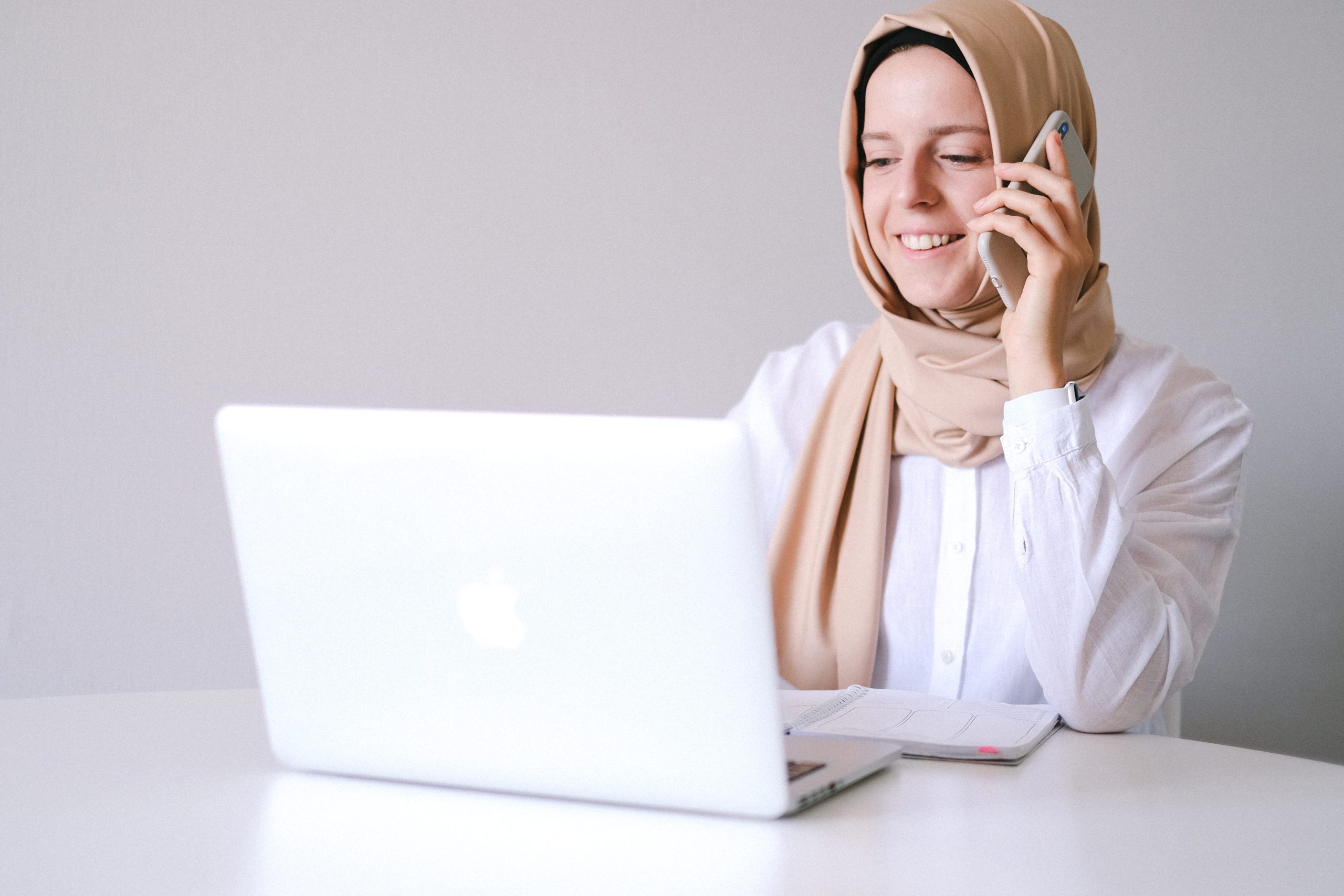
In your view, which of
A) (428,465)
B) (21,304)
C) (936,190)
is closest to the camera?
(428,465)

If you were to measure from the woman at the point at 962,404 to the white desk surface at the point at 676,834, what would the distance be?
425 millimetres

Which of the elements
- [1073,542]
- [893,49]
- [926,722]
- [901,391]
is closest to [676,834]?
[926,722]

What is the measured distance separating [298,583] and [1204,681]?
2.00 m

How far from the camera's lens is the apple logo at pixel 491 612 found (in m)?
0.90

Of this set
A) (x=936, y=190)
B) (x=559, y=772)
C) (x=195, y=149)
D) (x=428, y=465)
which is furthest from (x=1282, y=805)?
(x=195, y=149)

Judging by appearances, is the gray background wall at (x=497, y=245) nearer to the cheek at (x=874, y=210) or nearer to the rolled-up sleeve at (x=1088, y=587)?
the cheek at (x=874, y=210)

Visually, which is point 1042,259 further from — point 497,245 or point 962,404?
point 497,245

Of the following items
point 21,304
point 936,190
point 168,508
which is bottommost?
point 168,508

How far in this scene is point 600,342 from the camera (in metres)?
2.62

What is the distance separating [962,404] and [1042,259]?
254 millimetres

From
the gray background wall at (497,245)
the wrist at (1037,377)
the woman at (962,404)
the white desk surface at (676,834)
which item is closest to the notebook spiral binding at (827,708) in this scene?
the white desk surface at (676,834)

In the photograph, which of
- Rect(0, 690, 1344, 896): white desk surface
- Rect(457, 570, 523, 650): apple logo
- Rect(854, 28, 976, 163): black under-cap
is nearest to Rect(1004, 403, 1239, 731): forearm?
Rect(0, 690, 1344, 896): white desk surface

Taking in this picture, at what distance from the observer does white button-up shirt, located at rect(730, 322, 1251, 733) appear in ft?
4.26

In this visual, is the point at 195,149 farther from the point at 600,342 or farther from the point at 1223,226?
the point at 1223,226
